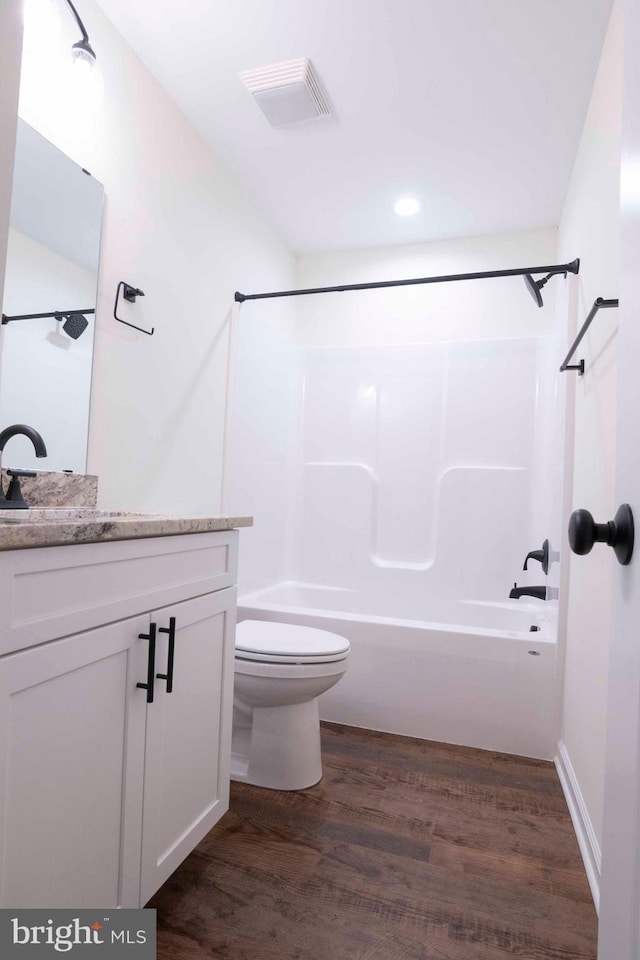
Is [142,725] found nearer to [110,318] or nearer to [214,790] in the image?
[214,790]

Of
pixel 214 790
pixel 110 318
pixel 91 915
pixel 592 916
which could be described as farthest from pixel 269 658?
pixel 110 318

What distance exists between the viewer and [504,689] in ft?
7.34

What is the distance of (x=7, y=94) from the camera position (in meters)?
0.93

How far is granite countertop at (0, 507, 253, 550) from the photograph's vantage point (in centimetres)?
80

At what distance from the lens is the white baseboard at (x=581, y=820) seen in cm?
142

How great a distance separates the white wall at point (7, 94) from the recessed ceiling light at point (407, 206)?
7.26 feet

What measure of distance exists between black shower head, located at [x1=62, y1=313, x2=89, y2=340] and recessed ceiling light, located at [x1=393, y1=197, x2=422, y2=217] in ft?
6.01

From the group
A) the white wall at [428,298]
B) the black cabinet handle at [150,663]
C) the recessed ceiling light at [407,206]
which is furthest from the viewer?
the white wall at [428,298]

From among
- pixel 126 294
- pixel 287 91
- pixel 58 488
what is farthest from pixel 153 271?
pixel 58 488

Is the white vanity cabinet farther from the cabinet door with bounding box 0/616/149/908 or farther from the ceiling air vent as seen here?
the ceiling air vent

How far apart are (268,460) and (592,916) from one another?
7.89 feet

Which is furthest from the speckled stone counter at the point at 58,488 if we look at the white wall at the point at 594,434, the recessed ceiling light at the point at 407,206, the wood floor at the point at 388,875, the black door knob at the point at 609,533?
the recessed ceiling light at the point at 407,206

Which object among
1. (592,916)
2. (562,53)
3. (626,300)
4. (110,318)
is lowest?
(592,916)

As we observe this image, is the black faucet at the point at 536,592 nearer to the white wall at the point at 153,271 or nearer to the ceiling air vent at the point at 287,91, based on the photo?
the white wall at the point at 153,271
